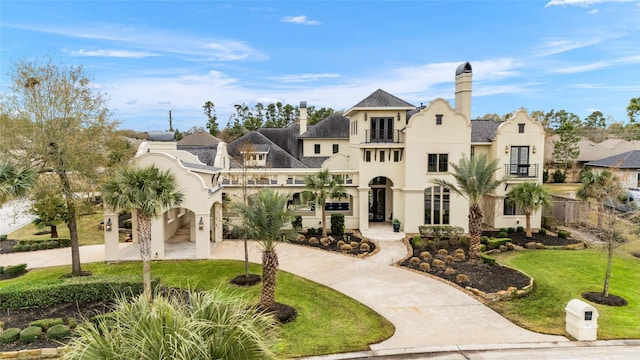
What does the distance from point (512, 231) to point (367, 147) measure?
11311 millimetres

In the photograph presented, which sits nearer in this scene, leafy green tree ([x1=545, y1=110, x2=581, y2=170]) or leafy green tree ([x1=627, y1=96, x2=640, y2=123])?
leafy green tree ([x1=627, y1=96, x2=640, y2=123])

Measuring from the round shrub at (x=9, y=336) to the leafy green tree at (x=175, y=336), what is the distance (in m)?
7.88

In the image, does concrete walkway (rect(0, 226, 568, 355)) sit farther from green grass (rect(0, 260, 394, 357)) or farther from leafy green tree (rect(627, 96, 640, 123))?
leafy green tree (rect(627, 96, 640, 123))

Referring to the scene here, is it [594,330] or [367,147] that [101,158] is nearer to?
[367,147]

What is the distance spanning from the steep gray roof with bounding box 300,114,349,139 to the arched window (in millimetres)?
12659

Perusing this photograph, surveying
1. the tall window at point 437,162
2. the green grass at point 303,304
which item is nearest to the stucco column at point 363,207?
the tall window at point 437,162

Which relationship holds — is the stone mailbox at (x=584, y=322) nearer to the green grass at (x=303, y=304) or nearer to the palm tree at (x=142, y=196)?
the green grass at (x=303, y=304)

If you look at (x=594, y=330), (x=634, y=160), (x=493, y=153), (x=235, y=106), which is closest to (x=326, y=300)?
(x=594, y=330)

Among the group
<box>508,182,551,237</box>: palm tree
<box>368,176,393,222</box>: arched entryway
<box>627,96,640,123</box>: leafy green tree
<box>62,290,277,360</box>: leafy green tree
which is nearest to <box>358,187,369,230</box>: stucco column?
<box>368,176,393,222</box>: arched entryway

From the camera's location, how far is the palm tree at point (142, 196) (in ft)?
46.1

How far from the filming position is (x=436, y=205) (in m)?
26.5

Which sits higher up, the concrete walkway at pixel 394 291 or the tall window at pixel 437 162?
the tall window at pixel 437 162

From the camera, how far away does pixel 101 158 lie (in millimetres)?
17516

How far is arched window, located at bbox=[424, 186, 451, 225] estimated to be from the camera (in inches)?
1040
